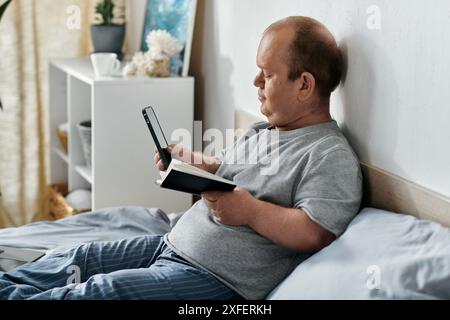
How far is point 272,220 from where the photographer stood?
5.30 ft

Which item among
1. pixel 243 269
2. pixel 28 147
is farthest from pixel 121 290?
pixel 28 147

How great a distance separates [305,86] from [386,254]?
48 cm

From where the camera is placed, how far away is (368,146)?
5.79ft

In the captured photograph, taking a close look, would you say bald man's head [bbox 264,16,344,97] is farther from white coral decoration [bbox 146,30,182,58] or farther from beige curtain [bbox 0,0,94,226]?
beige curtain [bbox 0,0,94,226]

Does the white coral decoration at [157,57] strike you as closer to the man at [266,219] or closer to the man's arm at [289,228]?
the man at [266,219]

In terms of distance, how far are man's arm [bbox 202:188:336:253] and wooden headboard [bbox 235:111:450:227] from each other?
0.16m

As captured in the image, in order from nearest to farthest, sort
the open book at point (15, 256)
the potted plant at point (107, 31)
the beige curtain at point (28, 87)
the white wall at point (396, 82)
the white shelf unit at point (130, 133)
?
the white wall at point (396, 82), the open book at point (15, 256), the white shelf unit at point (130, 133), the potted plant at point (107, 31), the beige curtain at point (28, 87)

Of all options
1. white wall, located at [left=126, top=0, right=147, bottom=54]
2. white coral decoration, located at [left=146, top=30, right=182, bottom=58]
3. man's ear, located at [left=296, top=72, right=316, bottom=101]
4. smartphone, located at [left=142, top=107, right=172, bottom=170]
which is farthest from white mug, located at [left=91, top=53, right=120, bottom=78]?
man's ear, located at [left=296, top=72, right=316, bottom=101]

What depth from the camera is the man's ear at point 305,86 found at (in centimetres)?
175

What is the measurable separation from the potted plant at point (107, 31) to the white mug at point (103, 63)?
37 cm

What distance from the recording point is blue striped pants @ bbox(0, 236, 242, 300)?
A: 1.61 m

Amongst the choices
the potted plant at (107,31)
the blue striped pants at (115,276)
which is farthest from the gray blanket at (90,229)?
the potted plant at (107,31)
